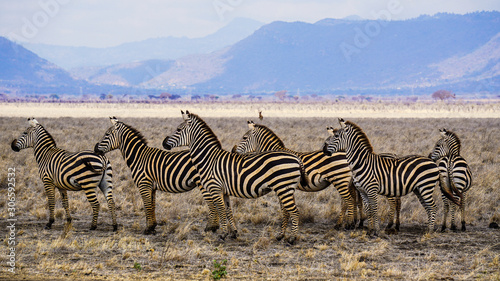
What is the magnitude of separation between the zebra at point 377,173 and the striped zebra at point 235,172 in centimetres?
117

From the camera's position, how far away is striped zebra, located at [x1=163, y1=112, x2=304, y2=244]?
9.44 meters

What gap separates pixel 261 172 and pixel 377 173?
7.42ft

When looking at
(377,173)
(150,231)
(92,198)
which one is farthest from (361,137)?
(92,198)

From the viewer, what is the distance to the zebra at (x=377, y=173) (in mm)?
10102

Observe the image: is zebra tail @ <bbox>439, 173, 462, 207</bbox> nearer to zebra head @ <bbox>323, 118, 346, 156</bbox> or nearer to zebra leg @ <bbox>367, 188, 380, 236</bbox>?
zebra leg @ <bbox>367, 188, 380, 236</bbox>

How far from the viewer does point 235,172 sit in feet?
31.8

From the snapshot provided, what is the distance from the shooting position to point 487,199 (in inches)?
530

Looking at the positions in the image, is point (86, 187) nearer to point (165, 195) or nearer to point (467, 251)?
point (165, 195)

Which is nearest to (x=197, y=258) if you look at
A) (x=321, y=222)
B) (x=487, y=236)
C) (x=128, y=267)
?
(x=128, y=267)

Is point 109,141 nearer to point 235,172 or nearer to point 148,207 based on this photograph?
point 148,207

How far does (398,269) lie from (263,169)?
2.74 meters

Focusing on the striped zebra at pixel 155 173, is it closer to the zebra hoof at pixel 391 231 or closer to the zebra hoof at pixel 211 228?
the zebra hoof at pixel 211 228

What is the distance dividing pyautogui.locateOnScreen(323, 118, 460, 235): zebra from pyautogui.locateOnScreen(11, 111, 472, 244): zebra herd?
0.06ft

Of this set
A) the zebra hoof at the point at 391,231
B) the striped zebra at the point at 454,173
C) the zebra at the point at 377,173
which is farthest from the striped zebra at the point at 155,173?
the striped zebra at the point at 454,173
